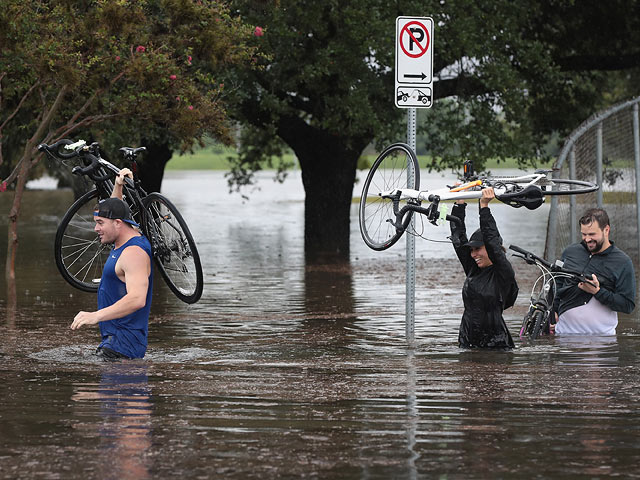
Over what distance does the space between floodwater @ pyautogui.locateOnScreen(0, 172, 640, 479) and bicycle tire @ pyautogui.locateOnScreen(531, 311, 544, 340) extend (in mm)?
203

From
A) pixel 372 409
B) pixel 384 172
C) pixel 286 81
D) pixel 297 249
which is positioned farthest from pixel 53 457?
pixel 297 249

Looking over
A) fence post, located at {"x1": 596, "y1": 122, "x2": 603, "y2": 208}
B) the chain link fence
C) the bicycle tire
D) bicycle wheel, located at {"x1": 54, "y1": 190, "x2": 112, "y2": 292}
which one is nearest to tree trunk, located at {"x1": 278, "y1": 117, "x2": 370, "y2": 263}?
the chain link fence

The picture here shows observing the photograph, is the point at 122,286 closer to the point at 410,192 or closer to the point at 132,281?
the point at 132,281

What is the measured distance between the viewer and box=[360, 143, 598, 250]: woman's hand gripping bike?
980 cm

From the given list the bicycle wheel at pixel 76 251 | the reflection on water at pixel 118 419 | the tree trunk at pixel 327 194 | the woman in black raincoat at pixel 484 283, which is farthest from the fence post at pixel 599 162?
the tree trunk at pixel 327 194

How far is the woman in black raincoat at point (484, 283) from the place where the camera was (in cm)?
1002

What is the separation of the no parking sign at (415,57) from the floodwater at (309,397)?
215cm

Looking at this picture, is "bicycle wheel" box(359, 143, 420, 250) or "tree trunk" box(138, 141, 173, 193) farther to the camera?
"tree trunk" box(138, 141, 173, 193)

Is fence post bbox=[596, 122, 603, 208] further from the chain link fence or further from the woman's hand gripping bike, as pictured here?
the woman's hand gripping bike

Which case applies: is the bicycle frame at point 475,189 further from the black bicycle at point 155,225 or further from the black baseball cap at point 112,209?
the black baseball cap at point 112,209

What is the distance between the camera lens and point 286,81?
22.1 meters

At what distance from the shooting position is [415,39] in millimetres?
11047

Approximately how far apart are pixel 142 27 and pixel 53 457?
980 centimetres

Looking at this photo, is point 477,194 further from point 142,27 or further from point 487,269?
point 142,27
